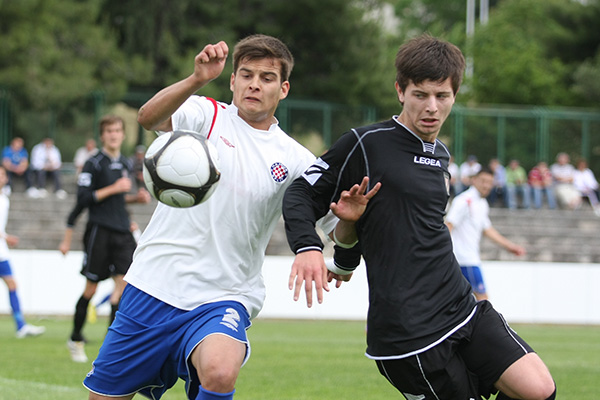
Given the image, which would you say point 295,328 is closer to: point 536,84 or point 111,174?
point 111,174

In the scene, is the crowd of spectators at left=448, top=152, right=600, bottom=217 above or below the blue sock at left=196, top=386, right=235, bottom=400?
below

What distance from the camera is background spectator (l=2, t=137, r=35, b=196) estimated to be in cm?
2298

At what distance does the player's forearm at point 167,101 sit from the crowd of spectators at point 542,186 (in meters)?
21.4

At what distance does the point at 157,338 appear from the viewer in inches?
175

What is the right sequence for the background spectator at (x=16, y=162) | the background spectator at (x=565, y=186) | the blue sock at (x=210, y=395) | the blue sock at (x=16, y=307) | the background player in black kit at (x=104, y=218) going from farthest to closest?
1. the background spectator at (x=565, y=186)
2. the background spectator at (x=16, y=162)
3. the blue sock at (x=16, y=307)
4. the background player in black kit at (x=104, y=218)
5. the blue sock at (x=210, y=395)

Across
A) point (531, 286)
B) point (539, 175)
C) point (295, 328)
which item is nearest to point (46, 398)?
point (295, 328)

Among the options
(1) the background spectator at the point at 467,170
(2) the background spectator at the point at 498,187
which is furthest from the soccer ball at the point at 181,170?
(2) the background spectator at the point at 498,187

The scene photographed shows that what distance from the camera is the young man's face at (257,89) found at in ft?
15.7

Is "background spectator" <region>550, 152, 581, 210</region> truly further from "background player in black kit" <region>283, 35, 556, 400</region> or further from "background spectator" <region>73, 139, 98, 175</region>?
"background player in black kit" <region>283, 35, 556, 400</region>

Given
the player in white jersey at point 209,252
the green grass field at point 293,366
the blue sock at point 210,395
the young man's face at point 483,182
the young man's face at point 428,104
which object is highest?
the young man's face at point 428,104

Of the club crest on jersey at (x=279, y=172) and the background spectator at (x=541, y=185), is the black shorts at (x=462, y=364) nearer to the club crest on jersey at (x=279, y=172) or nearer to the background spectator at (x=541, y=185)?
the club crest on jersey at (x=279, y=172)

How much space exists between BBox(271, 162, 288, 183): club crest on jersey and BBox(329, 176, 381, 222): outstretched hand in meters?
0.53

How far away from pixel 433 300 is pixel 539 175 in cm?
2271

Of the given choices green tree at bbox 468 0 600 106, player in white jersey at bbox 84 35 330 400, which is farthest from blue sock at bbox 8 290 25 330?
green tree at bbox 468 0 600 106
